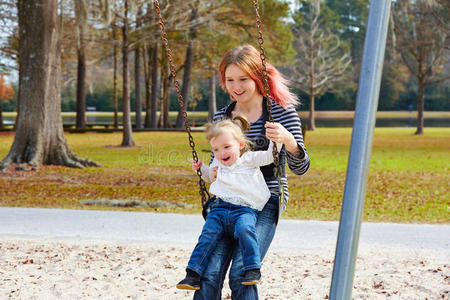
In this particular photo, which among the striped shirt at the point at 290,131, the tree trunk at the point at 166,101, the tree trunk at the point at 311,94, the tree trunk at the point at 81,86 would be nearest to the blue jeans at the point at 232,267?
the striped shirt at the point at 290,131

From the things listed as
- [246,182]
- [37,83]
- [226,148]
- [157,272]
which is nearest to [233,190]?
[246,182]

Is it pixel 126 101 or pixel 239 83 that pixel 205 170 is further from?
pixel 126 101

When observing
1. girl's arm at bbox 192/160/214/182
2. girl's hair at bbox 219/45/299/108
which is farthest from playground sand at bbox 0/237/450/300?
girl's hair at bbox 219/45/299/108

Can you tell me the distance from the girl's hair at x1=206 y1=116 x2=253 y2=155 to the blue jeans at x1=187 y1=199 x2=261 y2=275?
28cm

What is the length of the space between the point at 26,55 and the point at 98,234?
636cm

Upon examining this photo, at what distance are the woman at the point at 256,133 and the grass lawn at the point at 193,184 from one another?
4.19 metres

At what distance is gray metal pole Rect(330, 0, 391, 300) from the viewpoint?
2244 millimetres

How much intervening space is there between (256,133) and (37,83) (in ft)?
28.7

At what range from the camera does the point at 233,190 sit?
7.97 ft

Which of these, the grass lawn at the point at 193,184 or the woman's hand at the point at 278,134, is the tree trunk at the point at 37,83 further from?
the woman's hand at the point at 278,134

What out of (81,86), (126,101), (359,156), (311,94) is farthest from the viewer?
(311,94)

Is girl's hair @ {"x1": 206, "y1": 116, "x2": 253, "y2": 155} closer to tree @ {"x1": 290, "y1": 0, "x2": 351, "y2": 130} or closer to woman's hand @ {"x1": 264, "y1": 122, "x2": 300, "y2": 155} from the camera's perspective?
woman's hand @ {"x1": 264, "y1": 122, "x2": 300, "y2": 155}

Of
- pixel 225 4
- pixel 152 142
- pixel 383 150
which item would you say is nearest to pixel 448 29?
pixel 383 150

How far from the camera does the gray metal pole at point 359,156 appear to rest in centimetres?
224
